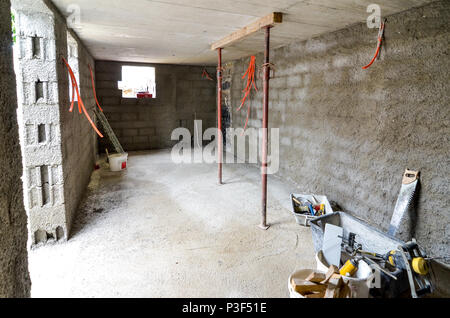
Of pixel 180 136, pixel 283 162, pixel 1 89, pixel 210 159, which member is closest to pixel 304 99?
pixel 283 162

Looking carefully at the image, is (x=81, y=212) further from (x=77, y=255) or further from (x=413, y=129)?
(x=413, y=129)

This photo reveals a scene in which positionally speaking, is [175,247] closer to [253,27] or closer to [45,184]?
[45,184]

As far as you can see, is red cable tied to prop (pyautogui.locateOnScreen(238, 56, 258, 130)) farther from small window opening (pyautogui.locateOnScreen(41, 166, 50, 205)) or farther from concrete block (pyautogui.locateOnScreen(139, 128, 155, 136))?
small window opening (pyautogui.locateOnScreen(41, 166, 50, 205))

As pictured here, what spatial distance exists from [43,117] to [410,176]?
319cm

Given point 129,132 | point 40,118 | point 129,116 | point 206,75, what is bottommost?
point 129,132

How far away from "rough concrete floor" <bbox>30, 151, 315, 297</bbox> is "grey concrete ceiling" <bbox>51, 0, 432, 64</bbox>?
6.80 ft

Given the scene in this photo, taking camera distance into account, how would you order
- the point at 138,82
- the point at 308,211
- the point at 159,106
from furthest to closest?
the point at 159,106, the point at 138,82, the point at 308,211

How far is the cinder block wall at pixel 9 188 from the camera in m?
1.13

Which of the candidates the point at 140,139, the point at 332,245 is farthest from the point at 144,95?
the point at 332,245

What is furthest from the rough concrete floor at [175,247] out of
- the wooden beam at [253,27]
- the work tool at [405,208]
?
the wooden beam at [253,27]

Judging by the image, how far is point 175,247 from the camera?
2.52 metres

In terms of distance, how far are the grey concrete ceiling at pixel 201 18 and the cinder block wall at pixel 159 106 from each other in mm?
2406

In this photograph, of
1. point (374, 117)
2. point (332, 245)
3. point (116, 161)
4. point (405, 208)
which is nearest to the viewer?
point (332, 245)

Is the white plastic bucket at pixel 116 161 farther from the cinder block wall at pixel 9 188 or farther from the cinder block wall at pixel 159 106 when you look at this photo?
the cinder block wall at pixel 9 188
